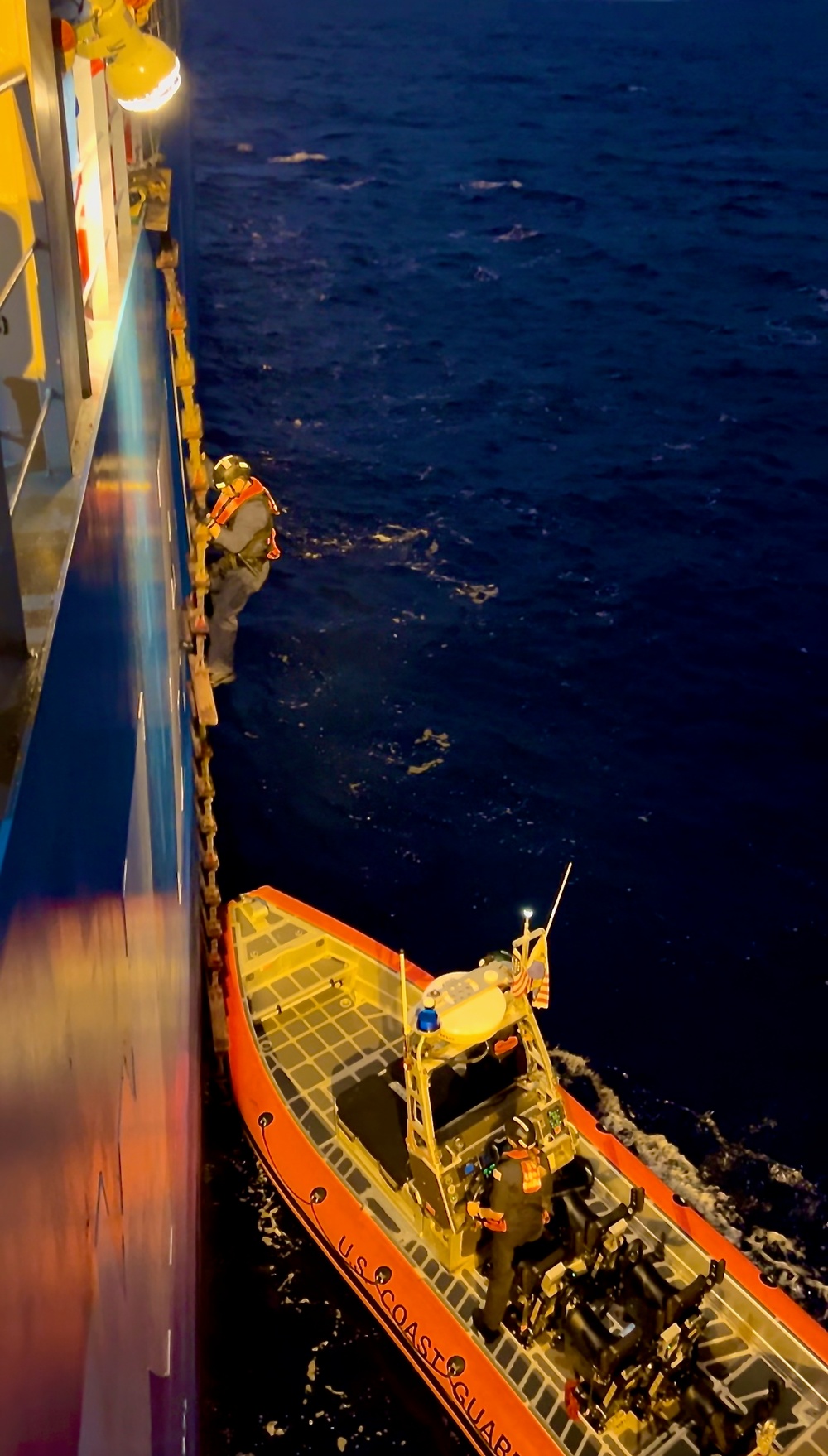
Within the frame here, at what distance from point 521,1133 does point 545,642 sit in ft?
40.2

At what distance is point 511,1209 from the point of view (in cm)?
868

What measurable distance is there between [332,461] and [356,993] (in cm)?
1523

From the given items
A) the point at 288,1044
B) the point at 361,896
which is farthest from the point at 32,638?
the point at 361,896

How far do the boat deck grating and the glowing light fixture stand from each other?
8.58 metres

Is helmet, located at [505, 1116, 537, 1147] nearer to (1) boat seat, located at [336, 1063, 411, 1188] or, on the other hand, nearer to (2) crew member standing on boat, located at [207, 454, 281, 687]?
(1) boat seat, located at [336, 1063, 411, 1188]

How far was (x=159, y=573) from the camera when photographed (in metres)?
6.61

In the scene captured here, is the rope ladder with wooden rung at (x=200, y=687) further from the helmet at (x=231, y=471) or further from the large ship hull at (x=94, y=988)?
the large ship hull at (x=94, y=988)

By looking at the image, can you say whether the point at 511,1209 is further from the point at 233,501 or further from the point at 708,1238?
the point at 233,501

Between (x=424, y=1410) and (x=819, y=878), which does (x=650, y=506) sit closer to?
(x=819, y=878)

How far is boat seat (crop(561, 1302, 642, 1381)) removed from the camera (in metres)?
8.48

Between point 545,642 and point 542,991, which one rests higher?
point 542,991

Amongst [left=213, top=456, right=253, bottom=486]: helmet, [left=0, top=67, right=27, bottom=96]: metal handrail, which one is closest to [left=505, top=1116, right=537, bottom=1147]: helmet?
[left=213, top=456, right=253, bottom=486]: helmet

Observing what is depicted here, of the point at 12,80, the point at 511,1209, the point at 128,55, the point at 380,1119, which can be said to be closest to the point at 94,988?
the point at 12,80

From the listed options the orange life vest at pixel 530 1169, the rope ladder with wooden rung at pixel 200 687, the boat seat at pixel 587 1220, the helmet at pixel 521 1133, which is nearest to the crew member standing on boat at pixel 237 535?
the rope ladder with wooden rung at pixel 200 687
